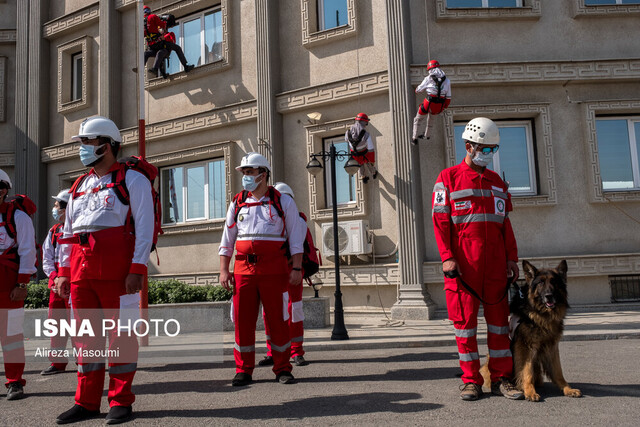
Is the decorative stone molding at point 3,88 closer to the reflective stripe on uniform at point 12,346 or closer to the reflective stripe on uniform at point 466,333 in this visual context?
the reflective stripe on uniform at point 12,346

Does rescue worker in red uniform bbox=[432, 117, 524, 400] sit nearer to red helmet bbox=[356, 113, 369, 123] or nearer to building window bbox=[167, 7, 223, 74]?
red helmet bbox=[356, 113, 369, 123]

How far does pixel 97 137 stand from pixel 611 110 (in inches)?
431

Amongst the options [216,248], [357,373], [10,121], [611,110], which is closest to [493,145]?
[357,373]

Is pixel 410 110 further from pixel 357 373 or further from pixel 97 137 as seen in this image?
pixel 97 137

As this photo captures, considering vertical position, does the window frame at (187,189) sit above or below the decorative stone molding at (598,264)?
above

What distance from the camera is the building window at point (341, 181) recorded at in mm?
12422

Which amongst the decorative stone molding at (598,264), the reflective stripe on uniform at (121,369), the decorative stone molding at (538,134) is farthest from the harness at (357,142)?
the reflective stripe on uniform at (121,369)

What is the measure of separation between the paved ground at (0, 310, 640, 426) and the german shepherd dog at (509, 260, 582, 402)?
0.68 feet

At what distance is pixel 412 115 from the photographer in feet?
37.2

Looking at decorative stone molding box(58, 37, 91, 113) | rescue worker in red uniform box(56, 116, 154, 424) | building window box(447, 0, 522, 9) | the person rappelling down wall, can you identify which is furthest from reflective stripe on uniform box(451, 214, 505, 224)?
decorative stone molding box(58, 37, 91, 113)

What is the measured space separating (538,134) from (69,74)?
14.3 m

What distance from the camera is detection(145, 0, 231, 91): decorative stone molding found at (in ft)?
45.6

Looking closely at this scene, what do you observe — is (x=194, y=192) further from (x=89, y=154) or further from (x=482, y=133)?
(x=482, y=133)

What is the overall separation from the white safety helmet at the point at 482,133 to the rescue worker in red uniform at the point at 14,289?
A: 188 inches
